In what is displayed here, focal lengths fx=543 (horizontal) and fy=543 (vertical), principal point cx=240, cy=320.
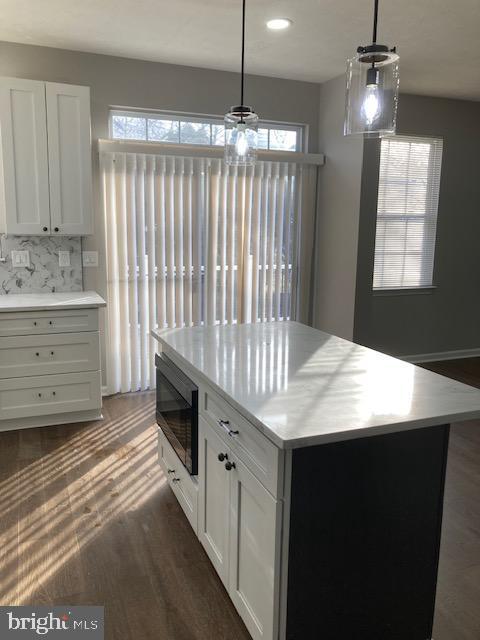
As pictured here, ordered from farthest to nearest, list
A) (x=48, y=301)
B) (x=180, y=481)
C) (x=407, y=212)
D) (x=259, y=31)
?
(x=407, y=212) → (x=48, y=301) → (x=259, y=31) → (x=180, y=481)

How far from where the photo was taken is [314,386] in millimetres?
1930

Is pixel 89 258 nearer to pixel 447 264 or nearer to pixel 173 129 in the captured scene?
pixel 173 129

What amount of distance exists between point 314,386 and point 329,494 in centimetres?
42

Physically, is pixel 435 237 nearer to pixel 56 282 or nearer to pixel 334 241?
pixel 334 241

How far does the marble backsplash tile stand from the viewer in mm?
4055

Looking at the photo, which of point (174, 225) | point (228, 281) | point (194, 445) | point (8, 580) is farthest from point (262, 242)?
point (8, 580)

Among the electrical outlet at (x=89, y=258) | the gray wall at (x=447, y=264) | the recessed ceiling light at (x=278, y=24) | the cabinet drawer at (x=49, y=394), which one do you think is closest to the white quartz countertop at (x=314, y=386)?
the cabinet drawer at (x=49, y=394)

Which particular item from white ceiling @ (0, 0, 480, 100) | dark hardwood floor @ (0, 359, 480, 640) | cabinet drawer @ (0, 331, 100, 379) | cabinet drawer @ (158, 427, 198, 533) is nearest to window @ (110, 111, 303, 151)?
white ceiling @ (0, 0, 480, 100)

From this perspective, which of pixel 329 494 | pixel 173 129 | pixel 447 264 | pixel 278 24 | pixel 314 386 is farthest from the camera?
pixel 447 264

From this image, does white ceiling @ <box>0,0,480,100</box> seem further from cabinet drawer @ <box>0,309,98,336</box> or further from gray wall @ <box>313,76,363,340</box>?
cabinet drawer @ <box>0,309,98,336</box>

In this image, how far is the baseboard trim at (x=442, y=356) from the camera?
5551 millimetres

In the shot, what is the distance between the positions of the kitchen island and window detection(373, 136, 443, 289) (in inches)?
132

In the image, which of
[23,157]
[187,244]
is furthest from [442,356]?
[23,157]

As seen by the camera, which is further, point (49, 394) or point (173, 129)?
point (173, 129)
